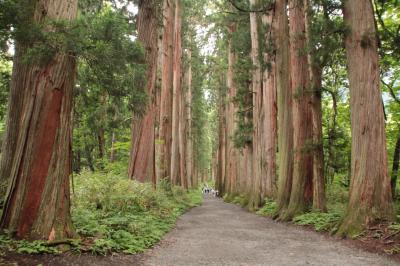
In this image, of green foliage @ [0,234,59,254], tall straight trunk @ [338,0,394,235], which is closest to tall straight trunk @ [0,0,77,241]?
green foliage @ [0,234,59,254]

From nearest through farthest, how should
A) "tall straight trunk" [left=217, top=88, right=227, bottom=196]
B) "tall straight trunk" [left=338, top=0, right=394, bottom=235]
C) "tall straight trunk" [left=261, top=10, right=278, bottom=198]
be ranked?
1. "tall straight trunk" [left=338, top=0, right=394, bottom=235]
2. "tall straight trunk" [left=261, top=10, right=278, bottom=198]
3. "tall straight trunk" [left=217, top=88, right=227, bottom=196]

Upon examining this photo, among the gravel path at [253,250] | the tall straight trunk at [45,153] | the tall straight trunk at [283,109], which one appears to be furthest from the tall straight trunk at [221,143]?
the tall straight trunk at [45,153]

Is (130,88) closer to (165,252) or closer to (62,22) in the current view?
(62,22)

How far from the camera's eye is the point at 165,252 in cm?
600

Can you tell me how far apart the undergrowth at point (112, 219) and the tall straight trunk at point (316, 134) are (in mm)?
4138

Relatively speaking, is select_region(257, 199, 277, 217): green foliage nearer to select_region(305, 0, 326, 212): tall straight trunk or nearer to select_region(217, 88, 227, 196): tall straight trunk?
select_region(305, 0, 326, 212): tall straight trunk

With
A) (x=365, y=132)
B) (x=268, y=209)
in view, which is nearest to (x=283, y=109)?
(x=268, y=209)

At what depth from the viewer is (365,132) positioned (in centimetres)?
741

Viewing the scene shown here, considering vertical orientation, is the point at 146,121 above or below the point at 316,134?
above

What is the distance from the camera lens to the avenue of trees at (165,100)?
4945mm

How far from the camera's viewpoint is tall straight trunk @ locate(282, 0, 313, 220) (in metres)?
10.7

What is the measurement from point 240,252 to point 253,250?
1.06 feet

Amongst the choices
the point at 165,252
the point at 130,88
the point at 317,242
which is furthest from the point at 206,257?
the point at 130,88

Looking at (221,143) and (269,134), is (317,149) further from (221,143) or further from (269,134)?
(221,143)
